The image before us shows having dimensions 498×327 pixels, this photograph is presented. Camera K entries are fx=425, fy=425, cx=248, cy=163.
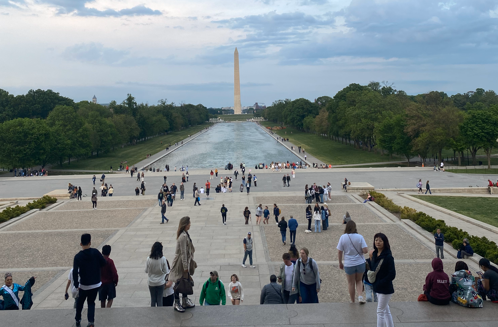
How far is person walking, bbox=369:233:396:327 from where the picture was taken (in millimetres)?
6570


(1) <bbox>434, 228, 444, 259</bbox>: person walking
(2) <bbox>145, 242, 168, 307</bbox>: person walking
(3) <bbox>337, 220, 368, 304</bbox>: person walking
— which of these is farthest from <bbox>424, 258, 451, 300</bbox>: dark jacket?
(1) <bbox>434, 228, 444, 259</bbox>: person walking

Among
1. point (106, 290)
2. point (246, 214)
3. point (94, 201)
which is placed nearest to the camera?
point (106, 290)

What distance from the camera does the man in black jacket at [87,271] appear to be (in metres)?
6.81

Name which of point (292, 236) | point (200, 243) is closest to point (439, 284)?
point (292, 236)

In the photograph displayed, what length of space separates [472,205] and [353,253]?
986 inches

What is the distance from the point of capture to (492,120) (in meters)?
52.7

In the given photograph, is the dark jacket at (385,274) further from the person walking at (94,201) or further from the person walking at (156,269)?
the person walking at (94,201)

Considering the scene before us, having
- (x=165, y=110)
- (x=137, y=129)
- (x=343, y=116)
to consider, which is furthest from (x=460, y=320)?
(x=165, y=110)

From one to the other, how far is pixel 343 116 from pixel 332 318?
81519 millimetres

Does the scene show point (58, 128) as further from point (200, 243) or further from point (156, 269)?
point (156, 269)

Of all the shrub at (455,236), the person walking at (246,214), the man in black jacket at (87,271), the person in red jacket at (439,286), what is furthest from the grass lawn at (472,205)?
the man in black jacket at (87,271)

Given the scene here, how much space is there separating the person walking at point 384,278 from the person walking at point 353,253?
0.85 m

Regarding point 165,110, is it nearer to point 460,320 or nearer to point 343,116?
Result: point 343,116

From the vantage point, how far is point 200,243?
18.6 m
